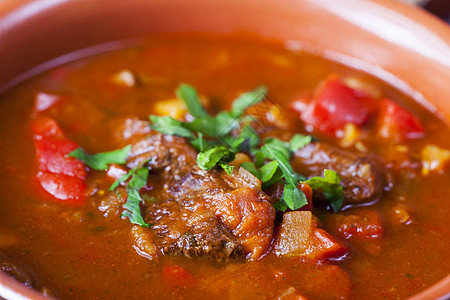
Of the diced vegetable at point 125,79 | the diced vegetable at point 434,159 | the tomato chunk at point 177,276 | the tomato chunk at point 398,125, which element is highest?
the diced vegetable at point 125,79

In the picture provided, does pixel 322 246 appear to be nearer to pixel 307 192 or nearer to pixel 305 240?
pixel 305 240

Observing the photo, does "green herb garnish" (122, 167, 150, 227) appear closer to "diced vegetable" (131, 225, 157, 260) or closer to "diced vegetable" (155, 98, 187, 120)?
"diced vegetable" (131, 225, 157, 260)

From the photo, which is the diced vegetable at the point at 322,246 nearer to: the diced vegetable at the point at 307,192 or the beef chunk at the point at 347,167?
the diced vegetable at the point at 307,192

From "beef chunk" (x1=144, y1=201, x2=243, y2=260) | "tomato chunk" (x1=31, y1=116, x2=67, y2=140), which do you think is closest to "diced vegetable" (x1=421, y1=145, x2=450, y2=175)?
"beef chunk" (x1=144, y1=201, x2=243, y2=260)

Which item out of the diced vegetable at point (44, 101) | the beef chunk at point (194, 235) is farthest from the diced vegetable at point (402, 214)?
the diced vegetable at point (44, 101)

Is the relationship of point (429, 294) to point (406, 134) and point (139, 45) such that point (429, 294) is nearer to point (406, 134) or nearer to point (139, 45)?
point (406, 134)

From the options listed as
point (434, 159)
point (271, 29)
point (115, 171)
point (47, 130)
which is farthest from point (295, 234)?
point (271, 29)

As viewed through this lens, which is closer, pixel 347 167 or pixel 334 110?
pixel 347 167
